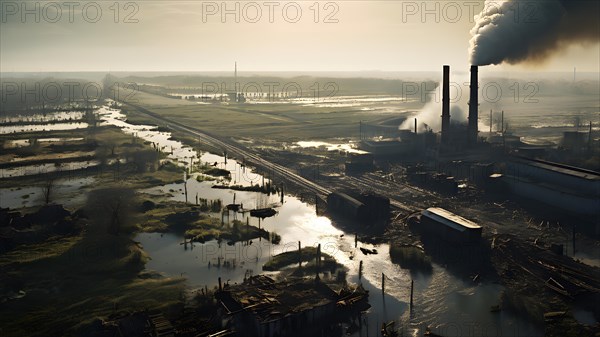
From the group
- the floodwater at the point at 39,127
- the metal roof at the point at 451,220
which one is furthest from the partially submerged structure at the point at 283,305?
the floodwater at the point at 39,127

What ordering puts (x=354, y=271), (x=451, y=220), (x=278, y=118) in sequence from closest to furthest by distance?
(x=354, y=271), (x=451, y=220), (x=278, y=118)

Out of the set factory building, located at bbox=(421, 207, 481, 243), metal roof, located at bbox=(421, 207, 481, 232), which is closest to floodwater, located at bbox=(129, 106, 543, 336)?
factory building, located at bbox=(421, 207, 481, 243)

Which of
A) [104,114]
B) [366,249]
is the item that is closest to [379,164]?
[366,249]

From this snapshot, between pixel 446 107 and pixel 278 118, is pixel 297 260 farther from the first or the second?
pixel 278 118

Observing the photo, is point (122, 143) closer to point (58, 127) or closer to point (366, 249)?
point (58, 127)

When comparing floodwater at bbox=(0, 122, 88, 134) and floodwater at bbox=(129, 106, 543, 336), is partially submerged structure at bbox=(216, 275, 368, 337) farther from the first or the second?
floodwater at bbox=(0, 122, 88, 134)

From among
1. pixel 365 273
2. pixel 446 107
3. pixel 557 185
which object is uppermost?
pixel 446 107

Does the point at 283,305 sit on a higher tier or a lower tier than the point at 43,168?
lower

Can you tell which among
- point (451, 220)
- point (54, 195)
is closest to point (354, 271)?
point (451, 220)
